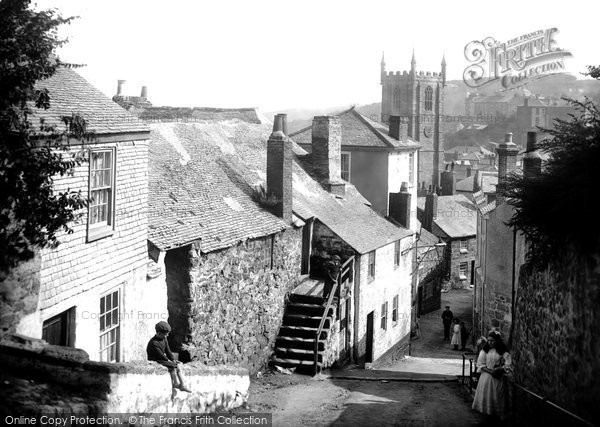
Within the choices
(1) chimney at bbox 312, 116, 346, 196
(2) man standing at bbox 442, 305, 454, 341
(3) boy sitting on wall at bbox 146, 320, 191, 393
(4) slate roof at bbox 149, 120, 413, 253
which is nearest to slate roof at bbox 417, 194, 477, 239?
(2) man standing at bbox 442, 305, 454, 341

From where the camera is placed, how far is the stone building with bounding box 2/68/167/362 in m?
12.8

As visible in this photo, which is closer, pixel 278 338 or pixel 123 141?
pixel 123 141

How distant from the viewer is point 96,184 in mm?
14773

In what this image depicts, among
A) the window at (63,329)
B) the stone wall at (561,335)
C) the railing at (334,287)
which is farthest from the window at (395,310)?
the window at (63,329)

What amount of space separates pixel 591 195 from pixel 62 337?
31.2 ft

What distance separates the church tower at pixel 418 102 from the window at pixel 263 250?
10840 centimetres

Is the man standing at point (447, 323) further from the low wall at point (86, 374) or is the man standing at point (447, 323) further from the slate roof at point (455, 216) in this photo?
the low wall at point (86, 374)

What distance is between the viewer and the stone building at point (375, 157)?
35.5m

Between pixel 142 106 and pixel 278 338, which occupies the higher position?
pixel 142 106

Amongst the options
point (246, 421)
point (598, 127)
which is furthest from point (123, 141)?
point (598, 127)

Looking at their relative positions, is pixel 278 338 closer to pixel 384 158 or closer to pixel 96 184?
pixel 96 184

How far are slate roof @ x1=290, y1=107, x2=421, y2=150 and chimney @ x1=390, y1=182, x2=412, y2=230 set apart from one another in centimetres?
249

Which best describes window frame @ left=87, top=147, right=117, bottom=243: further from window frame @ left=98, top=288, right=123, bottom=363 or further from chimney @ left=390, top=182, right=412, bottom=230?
chimney @ left=390, top=182, right=412, bottom=230

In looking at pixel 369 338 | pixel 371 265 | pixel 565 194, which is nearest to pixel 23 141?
pixel 565 194
